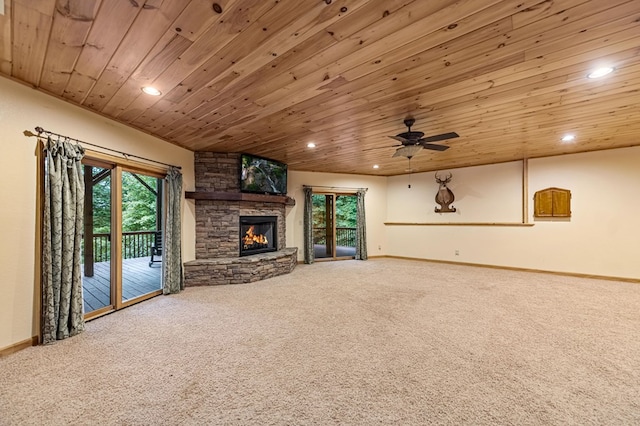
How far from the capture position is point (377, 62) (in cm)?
205

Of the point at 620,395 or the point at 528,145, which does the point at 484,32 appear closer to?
the point at 620,395

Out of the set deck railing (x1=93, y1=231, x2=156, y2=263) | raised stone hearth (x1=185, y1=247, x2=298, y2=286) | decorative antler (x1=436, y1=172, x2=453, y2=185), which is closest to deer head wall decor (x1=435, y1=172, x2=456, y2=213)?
decorative antler (x1=436, y1=172, x2=453, y2=185)

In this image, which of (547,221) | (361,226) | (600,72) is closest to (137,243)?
(361,226)

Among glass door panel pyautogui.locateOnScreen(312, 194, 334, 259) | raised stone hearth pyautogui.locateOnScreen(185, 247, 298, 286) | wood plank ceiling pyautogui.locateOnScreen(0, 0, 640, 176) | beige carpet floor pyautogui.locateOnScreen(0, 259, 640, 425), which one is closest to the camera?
wood plank ceiling pyautogui.locateOnScreen(0, 0, 640, 176)

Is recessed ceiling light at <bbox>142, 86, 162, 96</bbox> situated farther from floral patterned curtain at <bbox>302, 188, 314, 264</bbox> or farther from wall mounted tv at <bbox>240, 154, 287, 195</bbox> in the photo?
floral patterned curtain at <bbox>302, 188, 314, 264</bbox>

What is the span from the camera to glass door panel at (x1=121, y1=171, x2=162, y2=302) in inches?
189

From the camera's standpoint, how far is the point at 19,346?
2.41 metres

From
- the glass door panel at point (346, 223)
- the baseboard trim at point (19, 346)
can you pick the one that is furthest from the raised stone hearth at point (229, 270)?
the glass door panel at point (346, 223)

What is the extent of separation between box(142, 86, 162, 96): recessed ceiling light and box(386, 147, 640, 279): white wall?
21.0 feet

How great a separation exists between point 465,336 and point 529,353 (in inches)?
20.2

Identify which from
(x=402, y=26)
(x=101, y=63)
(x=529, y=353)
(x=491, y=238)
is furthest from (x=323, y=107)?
(x=491, y=238)

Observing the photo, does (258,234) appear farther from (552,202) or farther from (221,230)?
(552,202)

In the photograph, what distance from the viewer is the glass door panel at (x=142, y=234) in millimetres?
4809

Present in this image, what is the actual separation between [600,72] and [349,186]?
541 cm
